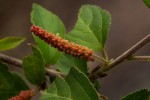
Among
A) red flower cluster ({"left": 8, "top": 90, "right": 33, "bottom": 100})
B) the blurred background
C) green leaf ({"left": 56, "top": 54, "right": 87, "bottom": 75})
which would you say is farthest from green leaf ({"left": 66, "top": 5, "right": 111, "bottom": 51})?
the blurred background

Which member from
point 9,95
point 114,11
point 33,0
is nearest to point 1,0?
point 33,0

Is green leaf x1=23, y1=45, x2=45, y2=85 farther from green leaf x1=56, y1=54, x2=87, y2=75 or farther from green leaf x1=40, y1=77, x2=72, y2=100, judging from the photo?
green leaf x1=40, y1=77, x2=72, y2=100

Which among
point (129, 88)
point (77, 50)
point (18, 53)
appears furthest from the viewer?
point (18, 53)

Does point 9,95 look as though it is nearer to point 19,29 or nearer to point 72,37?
point 72,37

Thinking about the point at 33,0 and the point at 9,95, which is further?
the point at 33,0

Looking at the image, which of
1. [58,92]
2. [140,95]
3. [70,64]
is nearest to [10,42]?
[70,64]

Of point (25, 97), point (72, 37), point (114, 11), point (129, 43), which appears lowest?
point (129, 43)

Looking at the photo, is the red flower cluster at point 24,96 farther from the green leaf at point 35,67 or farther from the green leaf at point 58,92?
the green leaf at point 58,92
